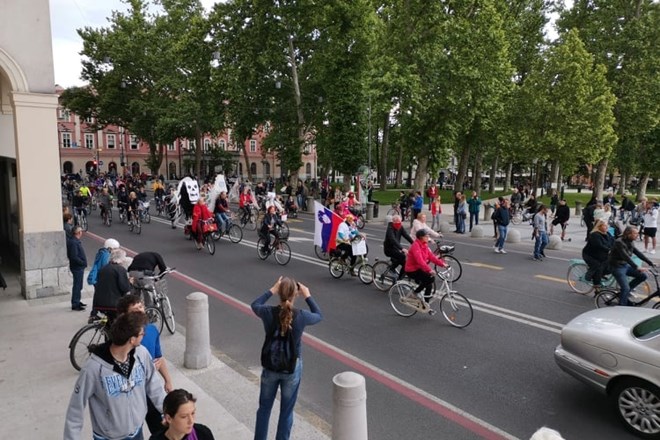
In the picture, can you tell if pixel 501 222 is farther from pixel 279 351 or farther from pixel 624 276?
pixel 279 351

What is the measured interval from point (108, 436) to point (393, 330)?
545 cm

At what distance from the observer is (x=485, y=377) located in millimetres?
6230

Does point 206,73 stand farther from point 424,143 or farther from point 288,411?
point 288,411

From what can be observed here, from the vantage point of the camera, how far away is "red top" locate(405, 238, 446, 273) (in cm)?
830

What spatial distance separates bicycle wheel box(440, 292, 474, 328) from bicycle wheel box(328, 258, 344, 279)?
12.3 ft

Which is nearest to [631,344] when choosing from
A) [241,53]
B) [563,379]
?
[563,379]

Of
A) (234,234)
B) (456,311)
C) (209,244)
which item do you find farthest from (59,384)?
(234,234)

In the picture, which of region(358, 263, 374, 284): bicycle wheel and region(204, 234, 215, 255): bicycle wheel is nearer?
region(358, 263, 374, 284): bicycle wheel

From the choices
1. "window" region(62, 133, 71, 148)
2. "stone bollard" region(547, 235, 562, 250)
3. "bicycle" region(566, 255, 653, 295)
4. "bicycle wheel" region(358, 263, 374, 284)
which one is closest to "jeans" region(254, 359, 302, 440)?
"bicycle wheel" region(358, 263, 374, 284)

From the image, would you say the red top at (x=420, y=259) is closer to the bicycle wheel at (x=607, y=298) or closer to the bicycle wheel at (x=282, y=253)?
the bicycle wheel at (x=607, y=298)

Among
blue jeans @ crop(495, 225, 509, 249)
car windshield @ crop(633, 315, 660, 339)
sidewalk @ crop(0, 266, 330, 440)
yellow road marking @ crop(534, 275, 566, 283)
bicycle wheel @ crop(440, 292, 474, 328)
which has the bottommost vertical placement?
sidewalk @ crop(0, 266, 330, 440)

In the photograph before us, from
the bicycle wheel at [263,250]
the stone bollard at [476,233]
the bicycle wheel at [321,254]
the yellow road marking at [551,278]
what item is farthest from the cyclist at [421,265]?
the stone bollard at [476,233]

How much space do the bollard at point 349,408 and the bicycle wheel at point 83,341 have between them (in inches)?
141

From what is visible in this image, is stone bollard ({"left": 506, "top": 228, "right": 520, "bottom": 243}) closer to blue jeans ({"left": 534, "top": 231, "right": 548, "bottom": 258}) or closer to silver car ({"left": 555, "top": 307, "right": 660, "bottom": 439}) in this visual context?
blue jeans ({"left": 534, "top": 231, "right": 548, "bottom": 258})
